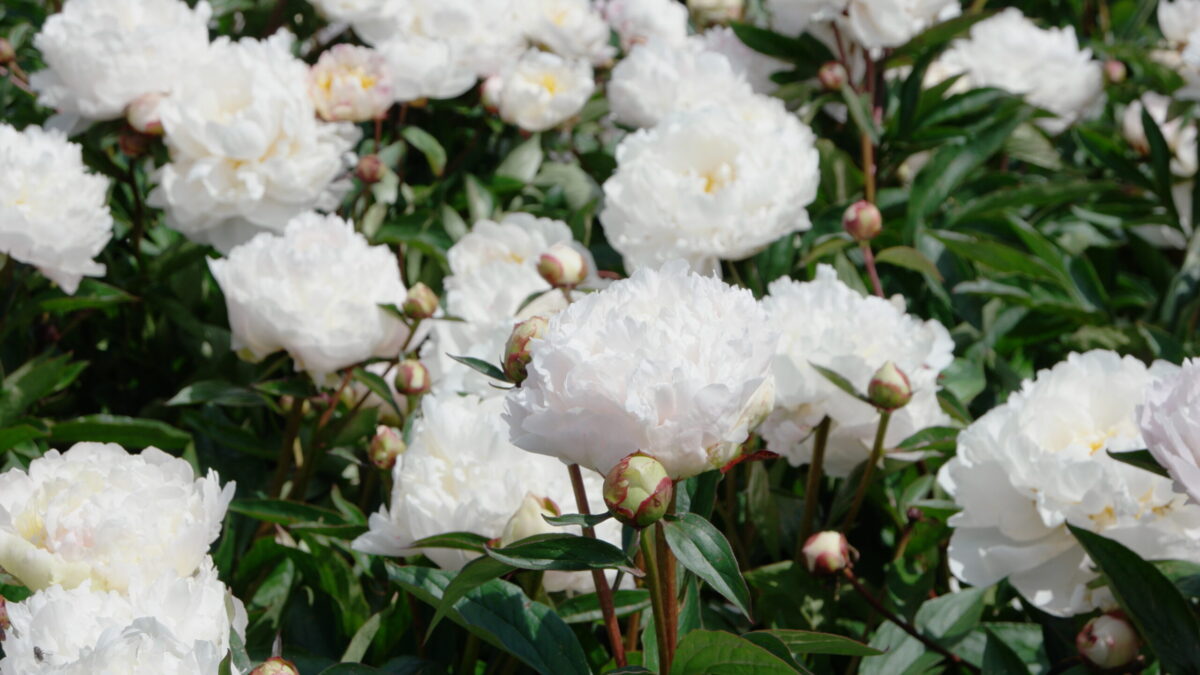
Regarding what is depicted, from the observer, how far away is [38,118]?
149cm

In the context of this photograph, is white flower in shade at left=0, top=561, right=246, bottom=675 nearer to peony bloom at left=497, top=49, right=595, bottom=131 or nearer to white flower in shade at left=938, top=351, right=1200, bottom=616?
white flower in shade at left=938, top=351, right=1200, bottom=616

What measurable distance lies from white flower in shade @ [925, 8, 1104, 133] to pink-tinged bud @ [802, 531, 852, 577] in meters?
1.03

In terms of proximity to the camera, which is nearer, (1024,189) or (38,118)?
(1024,189)

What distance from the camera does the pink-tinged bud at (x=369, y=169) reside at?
129 centimetres

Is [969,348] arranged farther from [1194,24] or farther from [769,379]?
[1194,24]

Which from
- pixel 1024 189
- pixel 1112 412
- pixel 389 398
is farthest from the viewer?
pixel 1024 189

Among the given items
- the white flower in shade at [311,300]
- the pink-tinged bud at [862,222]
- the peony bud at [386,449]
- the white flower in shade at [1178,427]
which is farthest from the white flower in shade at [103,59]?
the white flower in shade at [1178,427]

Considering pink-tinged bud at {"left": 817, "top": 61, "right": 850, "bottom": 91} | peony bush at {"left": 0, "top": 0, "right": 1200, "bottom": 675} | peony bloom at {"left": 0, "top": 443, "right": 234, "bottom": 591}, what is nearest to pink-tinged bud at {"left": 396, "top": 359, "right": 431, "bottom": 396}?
peony bush at {"left": 0, "top": 0, "right": 1200, "bottom": 675}

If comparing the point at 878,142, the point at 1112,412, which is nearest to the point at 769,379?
the point at 1112,412

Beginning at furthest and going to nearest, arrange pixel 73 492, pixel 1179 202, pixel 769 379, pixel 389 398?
pixel 1179 202 → pixel 389 398 → pixel 73 492 → pixel 769 379

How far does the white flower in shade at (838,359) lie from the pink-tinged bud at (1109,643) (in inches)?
9.1

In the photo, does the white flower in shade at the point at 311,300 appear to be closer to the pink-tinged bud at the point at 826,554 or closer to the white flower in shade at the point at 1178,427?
the pink-tinged bud at the point at 826,554

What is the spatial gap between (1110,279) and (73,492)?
1257mm

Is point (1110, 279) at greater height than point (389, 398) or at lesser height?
lesser
